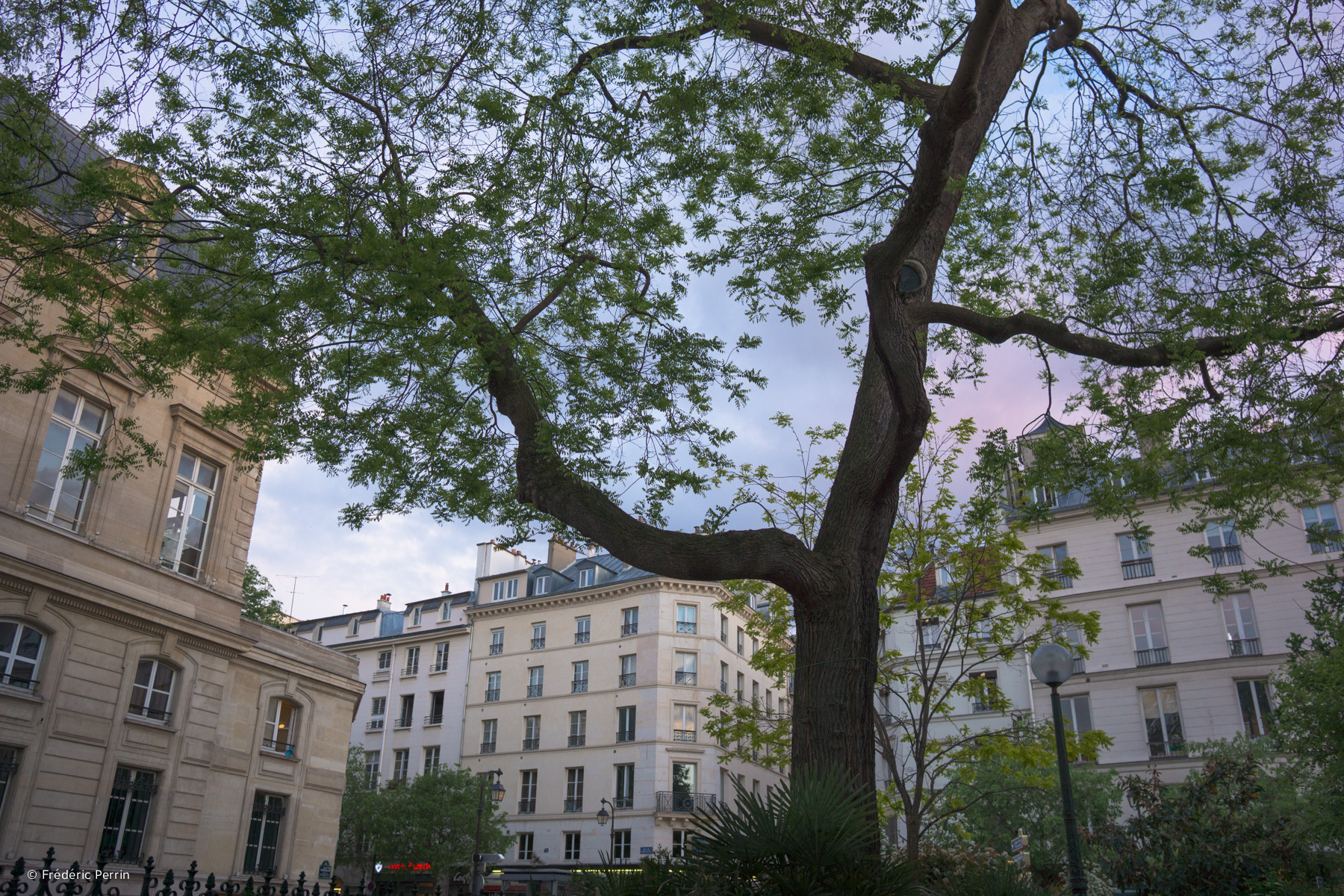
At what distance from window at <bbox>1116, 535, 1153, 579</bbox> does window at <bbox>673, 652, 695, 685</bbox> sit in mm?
19577

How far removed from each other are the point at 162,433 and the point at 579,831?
2826 cm

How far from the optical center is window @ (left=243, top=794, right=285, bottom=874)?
70.4 feet

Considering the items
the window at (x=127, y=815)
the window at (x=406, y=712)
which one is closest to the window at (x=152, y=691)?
the window at (x=127, y=815)

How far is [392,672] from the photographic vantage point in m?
49.0

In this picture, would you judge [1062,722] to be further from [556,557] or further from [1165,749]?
[556,557]

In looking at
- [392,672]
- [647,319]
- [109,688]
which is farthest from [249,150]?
[392,672]

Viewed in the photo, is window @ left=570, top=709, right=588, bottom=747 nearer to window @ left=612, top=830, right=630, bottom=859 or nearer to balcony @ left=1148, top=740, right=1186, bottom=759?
window @ left=612, top=830, right=630, bottom=859

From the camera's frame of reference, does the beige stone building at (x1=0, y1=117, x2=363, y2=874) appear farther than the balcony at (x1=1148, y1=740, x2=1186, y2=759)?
No

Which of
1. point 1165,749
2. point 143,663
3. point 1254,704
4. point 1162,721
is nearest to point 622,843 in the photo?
point 1165,749

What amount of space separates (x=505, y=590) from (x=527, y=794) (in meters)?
10.7

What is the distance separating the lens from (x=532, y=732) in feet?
144

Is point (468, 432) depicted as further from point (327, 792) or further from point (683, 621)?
point (683, 621)

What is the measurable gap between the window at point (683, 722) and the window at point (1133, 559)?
65.2ft

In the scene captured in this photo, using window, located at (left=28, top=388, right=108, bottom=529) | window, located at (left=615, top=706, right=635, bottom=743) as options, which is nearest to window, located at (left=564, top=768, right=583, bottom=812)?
window, located at (left=615, top=706, right=635, bottom=743)
